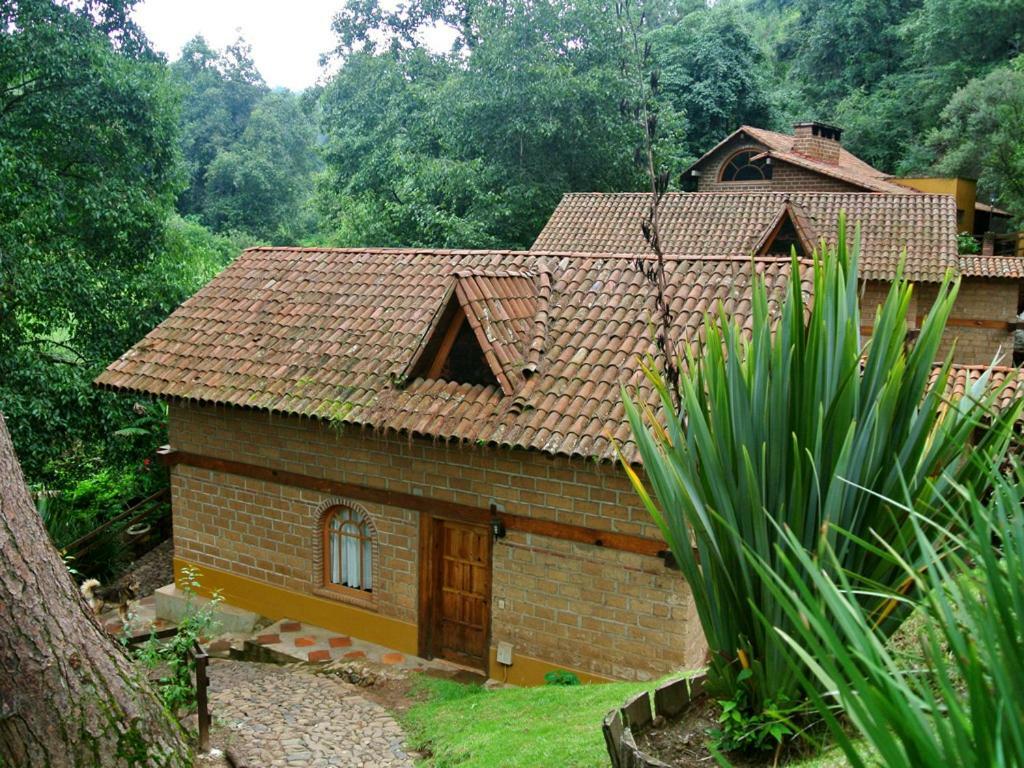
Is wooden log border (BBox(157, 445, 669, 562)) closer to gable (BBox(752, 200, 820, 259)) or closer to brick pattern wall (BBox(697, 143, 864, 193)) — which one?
gable (BBox(752, 200, 820, 259))

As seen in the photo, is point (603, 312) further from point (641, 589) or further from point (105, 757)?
point (105, 757)

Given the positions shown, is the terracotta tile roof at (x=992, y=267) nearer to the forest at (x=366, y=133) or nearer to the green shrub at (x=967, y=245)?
the green shrub at (x=967, y=245)

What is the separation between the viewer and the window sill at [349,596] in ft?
34.1

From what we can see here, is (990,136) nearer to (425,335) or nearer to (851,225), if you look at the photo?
(851,225)

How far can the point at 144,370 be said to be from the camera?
11.3 m

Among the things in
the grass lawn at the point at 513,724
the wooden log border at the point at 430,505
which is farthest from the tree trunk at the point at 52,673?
the wooden log border at the point at 430,505

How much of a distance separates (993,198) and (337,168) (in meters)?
23.3

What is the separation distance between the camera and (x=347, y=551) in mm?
10633

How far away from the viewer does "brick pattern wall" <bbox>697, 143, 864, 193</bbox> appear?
27.3m

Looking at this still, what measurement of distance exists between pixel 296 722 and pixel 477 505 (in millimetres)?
2683

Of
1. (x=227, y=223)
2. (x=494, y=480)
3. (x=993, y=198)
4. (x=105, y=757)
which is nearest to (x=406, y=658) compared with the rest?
(x=494, y=480)

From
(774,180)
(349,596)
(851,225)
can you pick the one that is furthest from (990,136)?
(349,596)

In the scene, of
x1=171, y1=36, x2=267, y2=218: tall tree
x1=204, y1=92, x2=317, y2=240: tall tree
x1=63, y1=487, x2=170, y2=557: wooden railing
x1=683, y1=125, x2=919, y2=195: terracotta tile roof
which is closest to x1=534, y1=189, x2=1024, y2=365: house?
x1=683, y1=125, x2=919, y2=195: terracotta tile roof

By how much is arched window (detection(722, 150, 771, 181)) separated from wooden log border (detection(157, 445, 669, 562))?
899 inches
